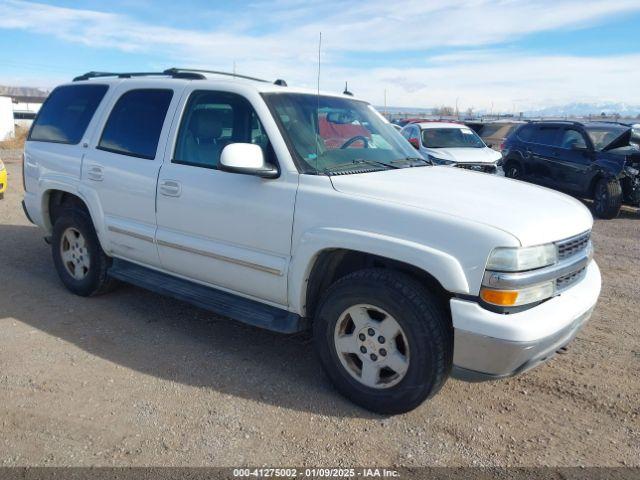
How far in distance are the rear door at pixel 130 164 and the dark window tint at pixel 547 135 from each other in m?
9.83

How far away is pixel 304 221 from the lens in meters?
3.50

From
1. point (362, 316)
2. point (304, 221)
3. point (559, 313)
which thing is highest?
point (304, 221)

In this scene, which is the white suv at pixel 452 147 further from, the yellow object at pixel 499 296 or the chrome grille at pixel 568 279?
the yellow object at pixel 499 296

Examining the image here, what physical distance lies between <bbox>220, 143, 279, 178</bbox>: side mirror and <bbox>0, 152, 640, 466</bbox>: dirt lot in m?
1.41

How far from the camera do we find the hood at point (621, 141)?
11.0 meters

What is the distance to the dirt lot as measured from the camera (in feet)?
10.0

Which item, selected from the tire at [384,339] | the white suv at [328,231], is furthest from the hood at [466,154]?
the tire at [384,339]

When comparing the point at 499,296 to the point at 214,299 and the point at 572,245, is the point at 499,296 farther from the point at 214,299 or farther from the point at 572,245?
the point at 214,299

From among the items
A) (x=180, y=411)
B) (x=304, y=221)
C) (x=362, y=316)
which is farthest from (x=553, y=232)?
(x=180, y=411)

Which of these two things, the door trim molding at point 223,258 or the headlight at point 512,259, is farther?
the door trim molding at point 223,258

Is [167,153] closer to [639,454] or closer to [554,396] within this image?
[554,396]

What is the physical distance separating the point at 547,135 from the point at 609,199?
253 cm

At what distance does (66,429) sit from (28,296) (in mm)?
2537

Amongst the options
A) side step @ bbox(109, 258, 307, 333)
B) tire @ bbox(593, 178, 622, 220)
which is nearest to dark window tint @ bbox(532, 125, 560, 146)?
tire @ bbox(593, 178, 622, 220)
